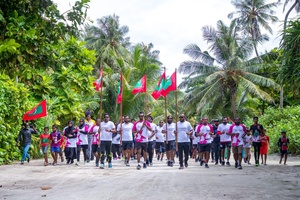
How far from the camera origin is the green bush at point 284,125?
891 inches

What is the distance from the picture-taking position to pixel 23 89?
1839 centimetres

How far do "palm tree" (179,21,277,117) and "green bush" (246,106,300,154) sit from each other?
2.61 metres


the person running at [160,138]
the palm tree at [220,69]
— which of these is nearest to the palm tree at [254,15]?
the palm tree at [220,69]

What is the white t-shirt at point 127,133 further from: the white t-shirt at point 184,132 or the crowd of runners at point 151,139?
the white t-shirt at point 184,132

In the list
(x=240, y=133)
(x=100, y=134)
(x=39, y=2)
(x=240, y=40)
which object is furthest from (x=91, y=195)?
(x=240, y=40)

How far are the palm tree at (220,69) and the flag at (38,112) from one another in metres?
17.1

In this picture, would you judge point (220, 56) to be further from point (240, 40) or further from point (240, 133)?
point (240, 133)

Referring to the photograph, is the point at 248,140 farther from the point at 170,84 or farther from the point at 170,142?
the point at 170,84

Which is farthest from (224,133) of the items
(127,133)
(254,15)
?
(254,15)

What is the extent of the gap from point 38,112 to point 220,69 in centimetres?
1987

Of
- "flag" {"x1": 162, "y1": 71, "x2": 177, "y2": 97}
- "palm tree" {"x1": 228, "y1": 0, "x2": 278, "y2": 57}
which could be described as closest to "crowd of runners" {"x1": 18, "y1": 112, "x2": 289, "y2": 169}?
"flag" {"x1": 162, "y1": 71, "x2": 177, "y2": 97}

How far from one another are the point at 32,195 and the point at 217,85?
2652 centimetres

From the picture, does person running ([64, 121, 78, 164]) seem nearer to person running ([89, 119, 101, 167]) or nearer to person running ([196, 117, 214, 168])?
person running ([89, 119, 101, 167])

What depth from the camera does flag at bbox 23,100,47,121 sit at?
17.6 metres
